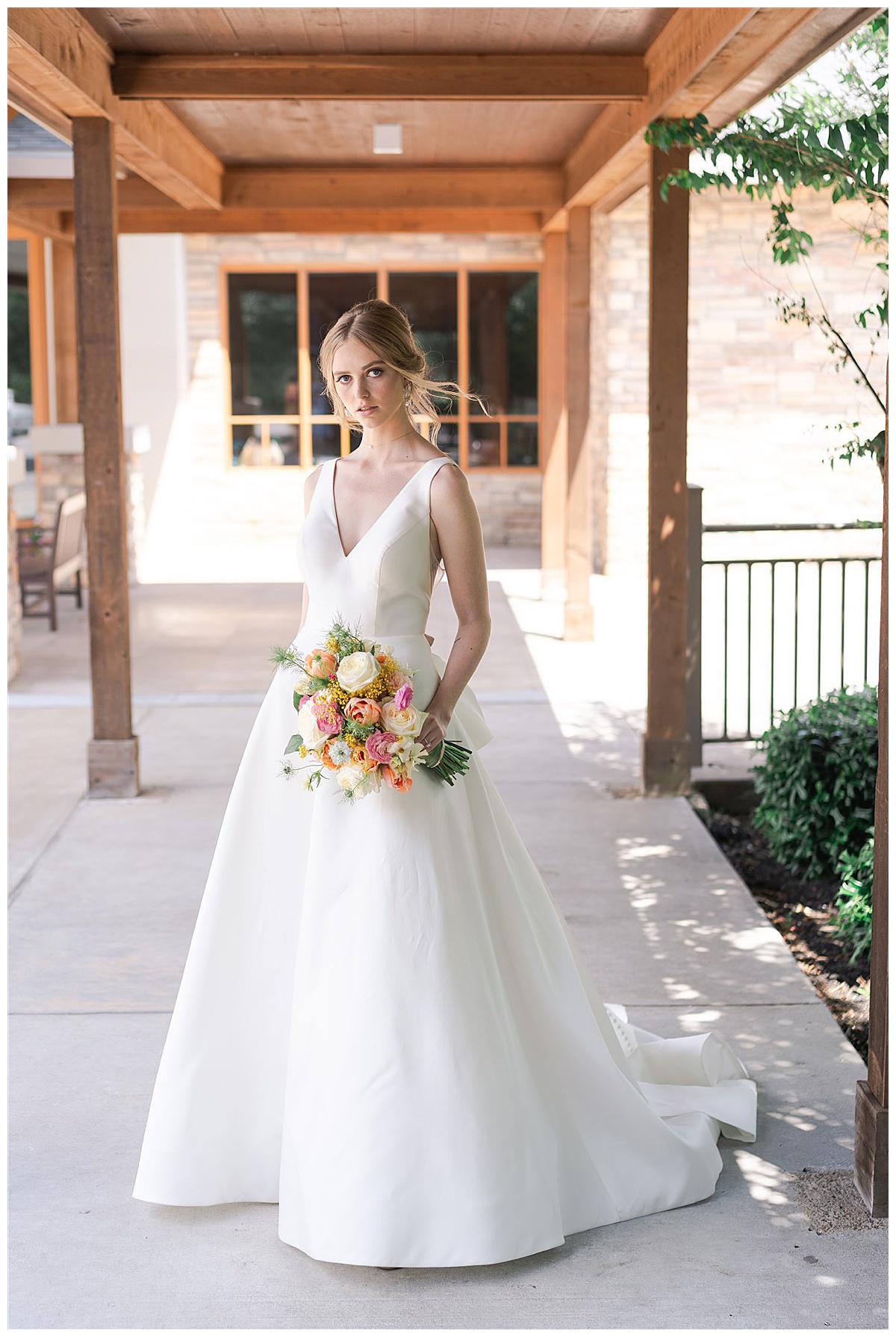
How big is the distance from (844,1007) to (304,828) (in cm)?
211

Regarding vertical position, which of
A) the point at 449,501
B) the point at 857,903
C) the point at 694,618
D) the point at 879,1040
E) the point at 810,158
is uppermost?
the point at 810,158

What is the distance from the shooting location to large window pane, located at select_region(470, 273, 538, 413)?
50.9 feet

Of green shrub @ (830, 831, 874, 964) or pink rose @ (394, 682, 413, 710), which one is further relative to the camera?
green shrub @ (830, 831, 874, 964)

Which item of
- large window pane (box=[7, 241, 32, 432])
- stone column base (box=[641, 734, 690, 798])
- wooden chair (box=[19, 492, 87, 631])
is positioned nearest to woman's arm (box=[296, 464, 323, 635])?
stone column base (box=[641, 734, 690, 798])

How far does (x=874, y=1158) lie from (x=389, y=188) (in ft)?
25.5

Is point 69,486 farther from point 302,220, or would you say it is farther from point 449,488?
point 449,488

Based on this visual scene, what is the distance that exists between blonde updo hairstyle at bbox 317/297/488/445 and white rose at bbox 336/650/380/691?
48 cm

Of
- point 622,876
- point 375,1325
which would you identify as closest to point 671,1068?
point 375,1325

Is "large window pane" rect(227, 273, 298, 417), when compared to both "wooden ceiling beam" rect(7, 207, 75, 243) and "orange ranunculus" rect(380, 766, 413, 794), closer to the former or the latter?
"wooden ceiling beam" rect(7, 207, 75, 243)

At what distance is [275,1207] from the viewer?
2934 millimetres

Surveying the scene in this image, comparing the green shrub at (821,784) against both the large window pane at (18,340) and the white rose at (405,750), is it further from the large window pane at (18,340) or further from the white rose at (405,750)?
the large window pane at (18,340)

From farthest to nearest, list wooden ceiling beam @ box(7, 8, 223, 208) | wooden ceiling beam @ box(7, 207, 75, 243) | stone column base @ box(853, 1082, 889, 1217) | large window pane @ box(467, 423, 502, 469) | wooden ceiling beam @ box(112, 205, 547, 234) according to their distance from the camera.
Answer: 1. large window pane @ box(467, 423, 502, 469)
2. wooden ceiling beam @ box(7, 207, 75, 243)
3. wooden ceiling beam @ box(112, 205, 547, 234)
4. wooden ceiling beam @ box(7, 8, 223, 208)
5. stone column base @ box(853, 1082, 889, 1217)

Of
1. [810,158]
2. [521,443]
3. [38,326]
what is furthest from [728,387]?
[810,158]

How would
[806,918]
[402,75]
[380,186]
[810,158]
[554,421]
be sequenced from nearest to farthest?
[810,158] < [806,918] < [402,75] < [380,186] < [554,421]
